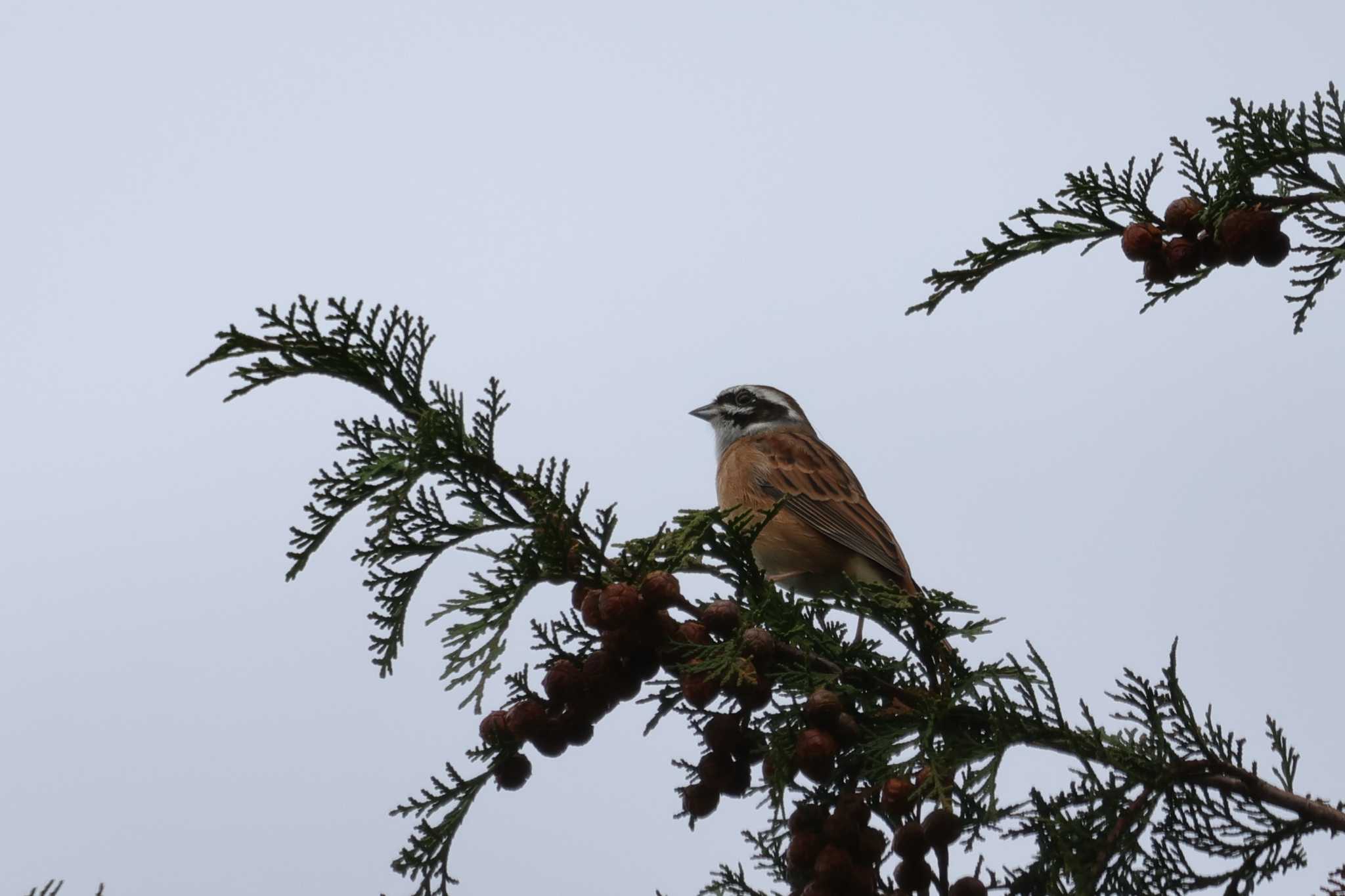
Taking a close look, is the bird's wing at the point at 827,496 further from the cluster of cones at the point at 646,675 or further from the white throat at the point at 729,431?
the cluster of cones at the point at 646,675

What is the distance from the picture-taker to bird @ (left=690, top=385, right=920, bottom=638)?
6039mm

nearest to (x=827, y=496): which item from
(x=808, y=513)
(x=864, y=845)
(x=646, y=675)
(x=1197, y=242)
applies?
(x=808, y=513)

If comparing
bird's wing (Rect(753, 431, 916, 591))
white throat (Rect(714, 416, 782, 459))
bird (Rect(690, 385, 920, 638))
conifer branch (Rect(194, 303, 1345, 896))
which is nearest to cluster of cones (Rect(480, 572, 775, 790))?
conifer branch (Rect(194, 303, 1345, 896))

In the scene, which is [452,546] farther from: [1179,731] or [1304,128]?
[1304,128]

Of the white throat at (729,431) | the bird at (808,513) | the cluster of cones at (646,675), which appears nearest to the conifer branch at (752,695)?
the cluster of cones at (646,675)

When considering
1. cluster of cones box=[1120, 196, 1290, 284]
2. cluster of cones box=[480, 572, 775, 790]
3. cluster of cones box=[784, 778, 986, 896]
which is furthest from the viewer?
cluster of cones box=[1120, 196, 1290, 284]

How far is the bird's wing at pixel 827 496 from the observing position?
603 cm

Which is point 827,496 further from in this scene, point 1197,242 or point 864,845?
point 864,845

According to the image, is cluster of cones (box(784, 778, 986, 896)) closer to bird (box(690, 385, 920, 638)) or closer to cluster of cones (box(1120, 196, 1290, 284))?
cluster of cones (box(1120, 196, 1290, 284))

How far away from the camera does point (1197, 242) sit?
313 centimetres

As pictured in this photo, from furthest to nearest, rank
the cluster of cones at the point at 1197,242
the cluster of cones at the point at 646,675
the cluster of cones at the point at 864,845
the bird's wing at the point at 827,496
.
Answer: the bird's wing at the point at 827,496
the cluster of cones at the point at 1197,242
the cluster of cones at the point at 646,675
the cluster of cones at the point at 864,845

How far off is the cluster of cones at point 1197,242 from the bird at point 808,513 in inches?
100

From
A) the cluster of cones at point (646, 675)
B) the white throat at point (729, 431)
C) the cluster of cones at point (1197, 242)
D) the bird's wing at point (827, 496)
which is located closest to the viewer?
the cluster of cones at point (646, 675)

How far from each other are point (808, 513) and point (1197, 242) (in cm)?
318
